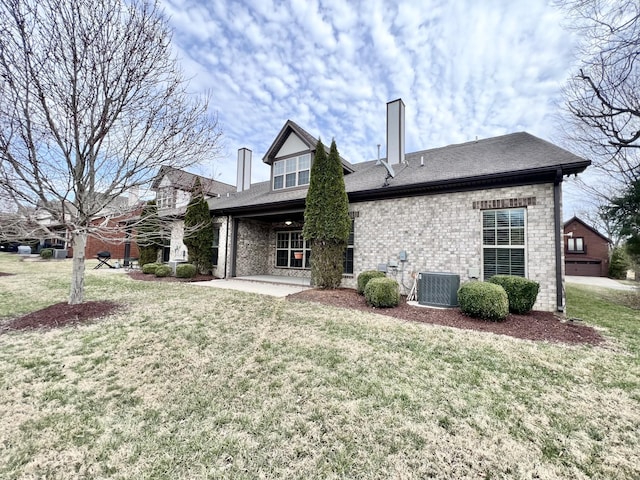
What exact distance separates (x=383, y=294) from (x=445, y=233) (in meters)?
2.90

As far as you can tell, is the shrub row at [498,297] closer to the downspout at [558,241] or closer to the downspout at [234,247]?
the downspout at [558,241]

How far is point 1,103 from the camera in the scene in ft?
16.2

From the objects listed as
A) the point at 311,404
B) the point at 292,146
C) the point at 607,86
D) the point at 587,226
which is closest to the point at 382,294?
the point at 311,404

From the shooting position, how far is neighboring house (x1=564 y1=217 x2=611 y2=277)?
2256 cm

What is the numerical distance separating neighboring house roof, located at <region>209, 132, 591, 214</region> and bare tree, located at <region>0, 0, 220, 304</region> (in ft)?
17.8

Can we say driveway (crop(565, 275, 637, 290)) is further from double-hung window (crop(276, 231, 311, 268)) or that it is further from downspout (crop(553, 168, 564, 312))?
double-hung window (crop(276, 231, 311, 268))

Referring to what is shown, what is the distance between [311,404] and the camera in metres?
2.88

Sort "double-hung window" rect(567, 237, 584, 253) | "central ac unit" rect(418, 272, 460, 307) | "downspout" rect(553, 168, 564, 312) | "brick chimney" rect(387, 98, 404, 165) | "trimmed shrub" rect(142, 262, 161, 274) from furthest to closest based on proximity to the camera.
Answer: "double-hung window" rect(567, 237, 584, 253), "trimmed shrub" rect(142, 262, 161, 274), "brick chimney" rect(387, 98, 404, 165), "central ac unit" rect(418, 272, 460, 307), "downspout" rect(553, 168, 564, 312)

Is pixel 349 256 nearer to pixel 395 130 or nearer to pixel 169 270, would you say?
pixel 395 130

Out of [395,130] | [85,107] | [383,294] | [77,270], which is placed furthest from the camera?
[395,130]

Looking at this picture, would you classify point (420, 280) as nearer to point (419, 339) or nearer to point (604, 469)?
point (419, 339)

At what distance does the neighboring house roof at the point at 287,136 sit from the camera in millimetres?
12523

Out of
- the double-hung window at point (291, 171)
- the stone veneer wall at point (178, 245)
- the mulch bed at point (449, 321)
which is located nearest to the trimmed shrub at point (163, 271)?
the stone veneer wall at point (178, 245)

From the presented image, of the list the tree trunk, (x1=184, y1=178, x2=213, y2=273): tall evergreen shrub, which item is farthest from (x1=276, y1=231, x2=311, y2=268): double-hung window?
the tree trunk
